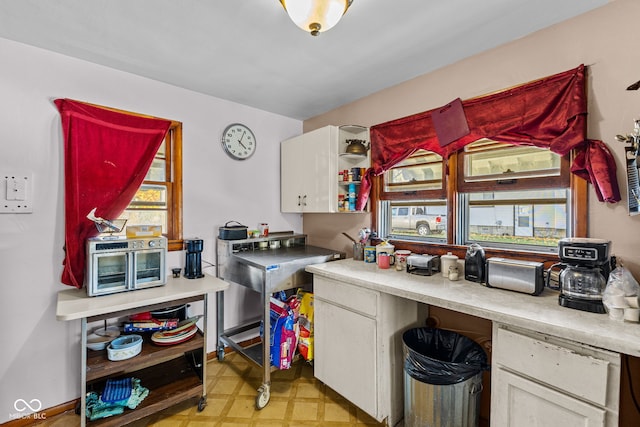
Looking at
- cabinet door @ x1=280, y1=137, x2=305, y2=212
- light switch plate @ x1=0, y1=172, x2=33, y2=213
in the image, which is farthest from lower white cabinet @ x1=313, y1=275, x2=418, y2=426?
light switch plate @ x1=0, y1=172, x2=33, y2=213

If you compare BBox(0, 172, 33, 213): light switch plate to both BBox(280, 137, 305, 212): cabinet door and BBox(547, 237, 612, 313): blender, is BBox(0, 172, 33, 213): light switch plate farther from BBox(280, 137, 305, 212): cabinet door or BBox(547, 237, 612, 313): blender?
BBox(547, 237, 612, 313): blender

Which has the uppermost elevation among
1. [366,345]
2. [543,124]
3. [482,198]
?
[543,124]

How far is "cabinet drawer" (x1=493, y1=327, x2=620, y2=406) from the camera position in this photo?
3.46ft

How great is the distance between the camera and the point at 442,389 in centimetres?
155

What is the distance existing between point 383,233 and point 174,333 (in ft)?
6.04

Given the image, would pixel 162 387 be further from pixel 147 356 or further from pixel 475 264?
pixel 475 264

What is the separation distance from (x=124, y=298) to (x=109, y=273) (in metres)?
0.25

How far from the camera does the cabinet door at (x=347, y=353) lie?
1.81 m

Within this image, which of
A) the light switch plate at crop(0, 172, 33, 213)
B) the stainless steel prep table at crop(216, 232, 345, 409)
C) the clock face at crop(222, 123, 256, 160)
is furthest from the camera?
the clock face at crop(222, 123, 256, 160)

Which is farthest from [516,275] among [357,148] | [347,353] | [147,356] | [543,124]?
[147,356]

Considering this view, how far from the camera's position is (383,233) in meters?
2.67

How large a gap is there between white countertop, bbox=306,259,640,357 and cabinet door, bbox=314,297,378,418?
257 mm

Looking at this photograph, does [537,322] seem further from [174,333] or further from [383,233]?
[174,333]

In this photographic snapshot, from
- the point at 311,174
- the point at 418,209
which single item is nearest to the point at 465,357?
the point at 418,209
